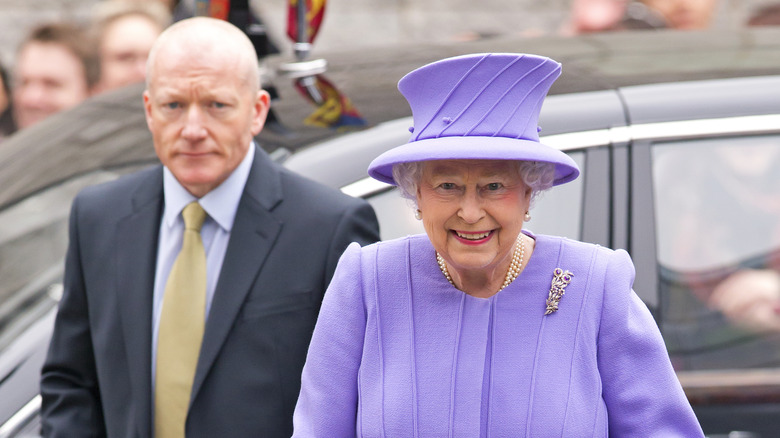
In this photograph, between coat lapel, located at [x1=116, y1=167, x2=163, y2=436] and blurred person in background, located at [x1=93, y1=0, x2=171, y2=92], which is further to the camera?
blurred person in background, located at [x1=93, y1=0, x2=171, y2=92]

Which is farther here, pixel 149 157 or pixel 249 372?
pixel 149 157

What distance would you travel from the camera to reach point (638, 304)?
2.12m

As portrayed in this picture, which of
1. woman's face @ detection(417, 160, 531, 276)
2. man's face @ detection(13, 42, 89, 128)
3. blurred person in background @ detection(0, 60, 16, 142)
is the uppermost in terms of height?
woman's face @ detection(417, 160, 531, 276)

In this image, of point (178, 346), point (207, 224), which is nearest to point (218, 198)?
point (207, 224)

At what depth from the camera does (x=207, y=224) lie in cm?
260

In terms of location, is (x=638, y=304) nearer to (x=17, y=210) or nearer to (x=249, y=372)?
(x=249, y=372)

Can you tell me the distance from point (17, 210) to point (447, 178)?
159cm

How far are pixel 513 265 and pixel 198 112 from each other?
0.82 meters

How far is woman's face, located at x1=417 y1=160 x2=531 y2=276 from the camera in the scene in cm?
205

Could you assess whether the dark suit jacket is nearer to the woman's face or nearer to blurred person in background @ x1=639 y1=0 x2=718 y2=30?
the woman's face

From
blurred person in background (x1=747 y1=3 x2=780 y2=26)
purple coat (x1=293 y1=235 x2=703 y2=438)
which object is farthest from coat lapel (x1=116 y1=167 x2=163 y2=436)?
blurred person in background (x1=747 y1=3 x2=780 y2=26)

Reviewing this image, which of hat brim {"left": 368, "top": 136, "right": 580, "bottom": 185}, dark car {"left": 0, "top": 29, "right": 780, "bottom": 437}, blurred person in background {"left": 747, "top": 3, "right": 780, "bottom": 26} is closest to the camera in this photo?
hat brim {"left": 368, "top": 136, "right": 580, "bottom": 185}

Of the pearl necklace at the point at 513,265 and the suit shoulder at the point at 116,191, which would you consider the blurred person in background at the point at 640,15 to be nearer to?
the suit shoulder at the point at 116,191

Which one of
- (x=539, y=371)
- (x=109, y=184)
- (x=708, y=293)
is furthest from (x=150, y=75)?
(x=708, y=293)
